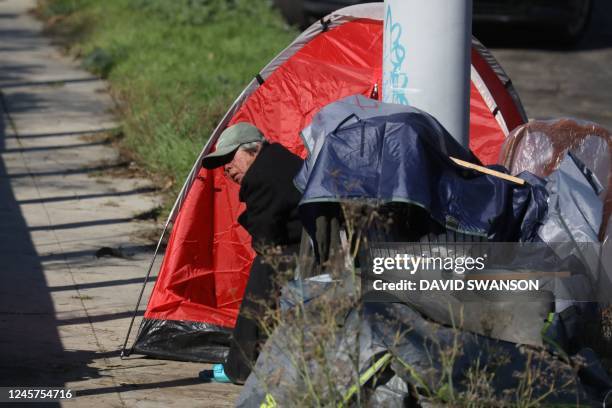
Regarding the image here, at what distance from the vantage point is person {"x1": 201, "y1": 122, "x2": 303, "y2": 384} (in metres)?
5.67

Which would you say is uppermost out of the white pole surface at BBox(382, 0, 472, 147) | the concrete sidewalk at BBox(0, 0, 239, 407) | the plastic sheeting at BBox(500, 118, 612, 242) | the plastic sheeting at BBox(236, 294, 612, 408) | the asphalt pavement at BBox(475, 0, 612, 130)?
the white pole surface at BBox(382, 0, 472, 147)

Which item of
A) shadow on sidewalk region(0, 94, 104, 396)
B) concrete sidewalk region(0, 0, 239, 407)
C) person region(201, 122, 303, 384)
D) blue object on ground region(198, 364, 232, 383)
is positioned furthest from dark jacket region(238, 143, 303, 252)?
shadow on sidewalk region(0, 94, 104, 396)

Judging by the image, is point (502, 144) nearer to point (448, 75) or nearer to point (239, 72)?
point (448, 75)

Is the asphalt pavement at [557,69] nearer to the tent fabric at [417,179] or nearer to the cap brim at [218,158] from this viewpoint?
the tent fabric at [417,179]

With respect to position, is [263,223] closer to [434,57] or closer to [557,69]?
[434,57]

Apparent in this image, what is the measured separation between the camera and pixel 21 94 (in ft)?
40.7

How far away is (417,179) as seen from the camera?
526 centimetres

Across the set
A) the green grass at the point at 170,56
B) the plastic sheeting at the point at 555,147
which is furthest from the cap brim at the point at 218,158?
the green grass at the point at 170,56

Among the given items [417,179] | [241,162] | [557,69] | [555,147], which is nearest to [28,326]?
[241,162]

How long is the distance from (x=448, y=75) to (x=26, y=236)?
3718 millimetres

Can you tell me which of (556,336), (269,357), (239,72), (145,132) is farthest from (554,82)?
(269,357)

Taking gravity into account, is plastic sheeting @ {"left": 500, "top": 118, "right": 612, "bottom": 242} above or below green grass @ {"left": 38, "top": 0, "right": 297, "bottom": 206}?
above

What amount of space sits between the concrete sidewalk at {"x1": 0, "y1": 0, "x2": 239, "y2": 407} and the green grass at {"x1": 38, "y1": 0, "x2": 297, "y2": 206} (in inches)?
12.8

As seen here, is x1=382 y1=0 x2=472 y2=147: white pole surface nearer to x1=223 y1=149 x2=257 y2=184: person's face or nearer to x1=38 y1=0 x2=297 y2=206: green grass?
x1=223 y1=149 x2=257 y2=184: person's face
